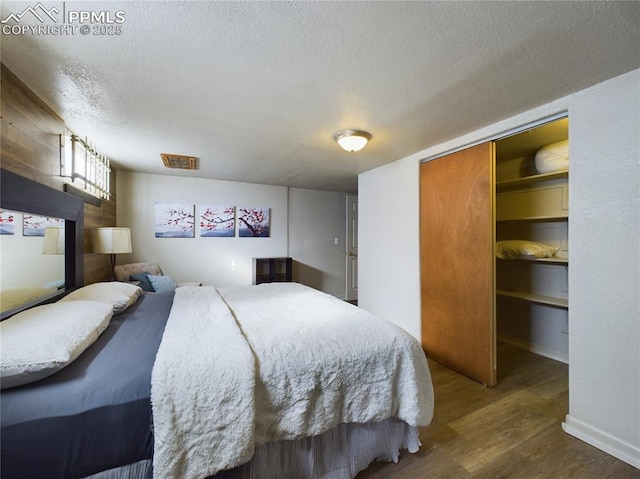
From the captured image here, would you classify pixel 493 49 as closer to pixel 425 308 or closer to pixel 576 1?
pixel 576 1

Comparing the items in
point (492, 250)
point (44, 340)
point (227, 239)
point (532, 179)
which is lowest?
point (44, 340)

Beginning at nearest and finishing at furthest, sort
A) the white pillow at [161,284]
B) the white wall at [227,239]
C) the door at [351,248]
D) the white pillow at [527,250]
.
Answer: the white pillow at [527,250] < the white pillow at [161,284] < the white wall at [227,239] < the door at [351,248]

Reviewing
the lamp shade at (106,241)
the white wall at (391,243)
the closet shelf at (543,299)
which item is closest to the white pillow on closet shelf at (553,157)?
the white wall at (391,243)

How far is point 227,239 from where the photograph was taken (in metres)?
4.40

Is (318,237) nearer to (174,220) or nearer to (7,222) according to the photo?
(174,220)

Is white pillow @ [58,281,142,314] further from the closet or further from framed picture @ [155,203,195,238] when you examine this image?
the closet

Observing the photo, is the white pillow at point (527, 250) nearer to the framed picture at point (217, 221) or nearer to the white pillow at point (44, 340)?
the white pillow at point (44, 340)

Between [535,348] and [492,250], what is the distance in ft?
5.43

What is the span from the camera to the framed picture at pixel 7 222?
1403 mm

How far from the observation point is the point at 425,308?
9.53ft

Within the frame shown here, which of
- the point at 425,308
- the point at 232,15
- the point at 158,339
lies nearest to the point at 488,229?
the point at 425,308

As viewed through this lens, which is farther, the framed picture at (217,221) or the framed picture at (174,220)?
the framed picture at (217,221)

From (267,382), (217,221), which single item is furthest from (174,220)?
(267,382)

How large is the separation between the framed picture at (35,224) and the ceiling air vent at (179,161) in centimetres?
142
